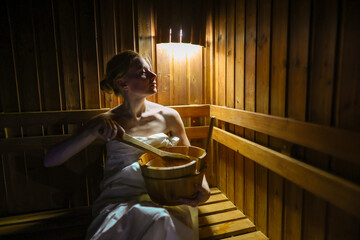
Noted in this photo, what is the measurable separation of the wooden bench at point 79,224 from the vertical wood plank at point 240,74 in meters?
0.23

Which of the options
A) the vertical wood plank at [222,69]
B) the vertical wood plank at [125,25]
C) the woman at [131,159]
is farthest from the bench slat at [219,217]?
the vertical wood plank at [125,25]

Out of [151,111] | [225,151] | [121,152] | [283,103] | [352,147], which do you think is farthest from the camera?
[225,151]

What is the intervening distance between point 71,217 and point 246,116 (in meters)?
2.19

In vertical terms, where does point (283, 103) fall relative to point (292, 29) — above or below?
below

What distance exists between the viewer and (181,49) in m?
2.99

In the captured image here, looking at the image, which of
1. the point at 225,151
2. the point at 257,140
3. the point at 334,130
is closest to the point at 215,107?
the point at 225,151

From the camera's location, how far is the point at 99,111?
8.88 ft

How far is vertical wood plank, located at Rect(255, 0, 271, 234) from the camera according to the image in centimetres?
199

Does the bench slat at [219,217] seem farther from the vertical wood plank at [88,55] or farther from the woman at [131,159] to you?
the vertical wood plank at [88,55]

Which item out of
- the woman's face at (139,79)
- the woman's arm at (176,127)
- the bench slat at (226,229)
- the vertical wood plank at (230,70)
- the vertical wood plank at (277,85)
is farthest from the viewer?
the vertical wood plank at (230,70)

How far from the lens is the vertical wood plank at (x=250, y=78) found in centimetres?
216

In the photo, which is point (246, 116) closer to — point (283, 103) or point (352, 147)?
point (283, 103)

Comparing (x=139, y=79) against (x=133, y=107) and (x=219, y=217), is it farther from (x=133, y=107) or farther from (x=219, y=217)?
(x=219, y=217)

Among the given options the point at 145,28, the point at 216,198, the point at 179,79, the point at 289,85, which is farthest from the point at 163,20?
the point at 216,198
